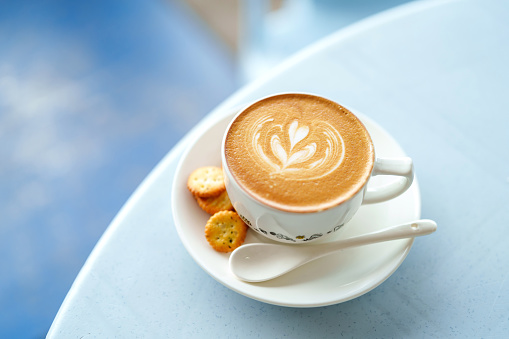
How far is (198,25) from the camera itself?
2.63 metres

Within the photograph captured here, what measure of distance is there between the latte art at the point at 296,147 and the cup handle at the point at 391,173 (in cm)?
7

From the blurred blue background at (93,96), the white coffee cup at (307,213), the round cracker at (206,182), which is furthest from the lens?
the blurred blue background at (93,96)

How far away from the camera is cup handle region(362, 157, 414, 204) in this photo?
75 cm

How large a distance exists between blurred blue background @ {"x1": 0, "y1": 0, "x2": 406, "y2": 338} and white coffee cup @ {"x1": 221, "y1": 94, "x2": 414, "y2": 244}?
3.52 feet

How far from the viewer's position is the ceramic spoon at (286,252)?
0.77m

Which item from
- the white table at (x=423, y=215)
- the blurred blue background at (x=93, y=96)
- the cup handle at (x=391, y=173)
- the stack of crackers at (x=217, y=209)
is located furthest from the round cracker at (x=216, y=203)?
the blurred blue background at (x=93, y=96)

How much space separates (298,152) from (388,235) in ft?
0.69

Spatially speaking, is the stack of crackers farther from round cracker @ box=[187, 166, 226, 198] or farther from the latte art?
the latte art

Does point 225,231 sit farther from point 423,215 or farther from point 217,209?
point 423,215

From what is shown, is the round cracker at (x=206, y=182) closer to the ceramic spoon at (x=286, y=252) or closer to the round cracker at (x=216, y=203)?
the round cracker at (x=216, y=203)

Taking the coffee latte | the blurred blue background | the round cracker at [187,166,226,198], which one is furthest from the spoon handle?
the blurred blue background

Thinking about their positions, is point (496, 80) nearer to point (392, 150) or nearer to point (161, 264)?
point (392, 150)

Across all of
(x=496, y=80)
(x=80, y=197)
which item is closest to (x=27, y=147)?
(x=80, y=197)

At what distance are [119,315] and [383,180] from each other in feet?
1.85
